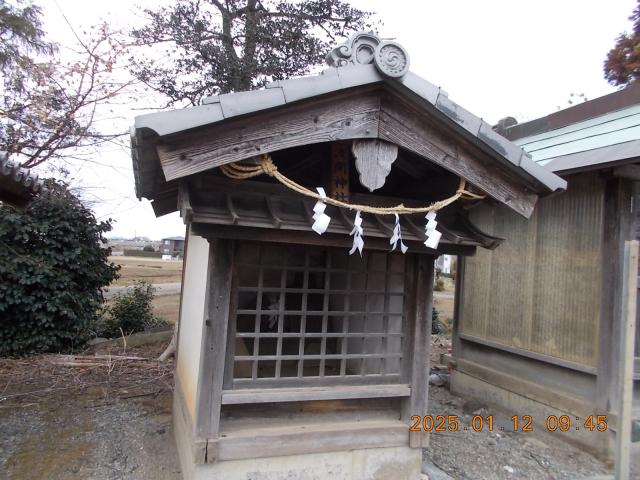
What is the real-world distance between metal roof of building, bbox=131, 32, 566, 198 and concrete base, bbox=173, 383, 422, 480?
225 centimetres

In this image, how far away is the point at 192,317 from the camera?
439 cm

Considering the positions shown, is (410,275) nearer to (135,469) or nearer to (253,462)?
(253,462)

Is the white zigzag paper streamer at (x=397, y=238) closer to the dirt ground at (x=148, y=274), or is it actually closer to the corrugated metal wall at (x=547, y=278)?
the corrugated metal wall at (x=547, y=278)

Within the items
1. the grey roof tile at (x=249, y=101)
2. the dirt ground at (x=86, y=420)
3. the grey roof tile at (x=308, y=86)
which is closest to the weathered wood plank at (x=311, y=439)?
the dirt ground at (x=86, y=420)

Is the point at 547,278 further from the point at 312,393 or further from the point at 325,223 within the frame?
the point at 325,223

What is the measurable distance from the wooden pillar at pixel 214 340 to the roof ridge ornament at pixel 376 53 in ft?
5.34

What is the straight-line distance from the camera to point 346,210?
321cm

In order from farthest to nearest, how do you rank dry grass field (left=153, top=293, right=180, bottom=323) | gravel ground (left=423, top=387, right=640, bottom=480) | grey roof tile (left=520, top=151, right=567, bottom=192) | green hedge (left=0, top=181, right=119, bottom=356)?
dry grass field (left=153, top=293, right=180, bottom=323)
green hedge (left=0, top=181, right=119, bottom=356)
gravel ground (left=423, top=387, right=640, bottom=480)
grey roof tile (left=520, top=151, right=567, bottom=192)

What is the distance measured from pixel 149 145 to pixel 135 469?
11.1ft

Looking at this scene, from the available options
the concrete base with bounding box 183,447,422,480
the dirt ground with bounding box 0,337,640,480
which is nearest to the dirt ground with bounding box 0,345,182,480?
the dirt ground with bounding box 0,337,640,480

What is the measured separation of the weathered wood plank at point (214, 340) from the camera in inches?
123

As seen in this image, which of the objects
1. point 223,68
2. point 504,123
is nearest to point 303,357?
point 504,123

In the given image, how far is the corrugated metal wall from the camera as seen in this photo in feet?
16.0

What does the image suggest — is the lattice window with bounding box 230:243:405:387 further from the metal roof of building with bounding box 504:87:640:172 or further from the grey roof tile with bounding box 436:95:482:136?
the metal roof of building with bounding box 504:87:640:172
